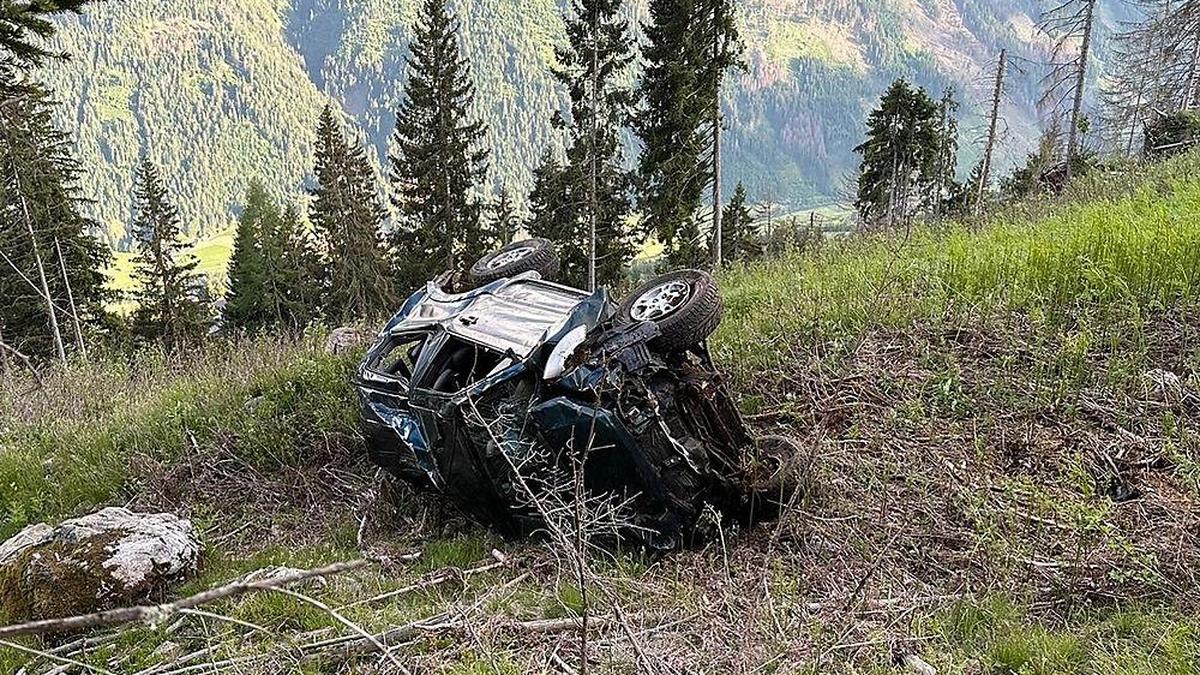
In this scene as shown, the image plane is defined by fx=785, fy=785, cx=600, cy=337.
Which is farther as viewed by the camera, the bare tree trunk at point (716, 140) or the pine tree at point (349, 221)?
the pine tree at point (349, 221)

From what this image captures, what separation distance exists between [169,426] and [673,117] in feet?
59.4

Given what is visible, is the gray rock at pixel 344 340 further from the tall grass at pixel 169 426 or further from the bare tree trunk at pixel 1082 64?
the bare tree trunk at pixel 1082 64

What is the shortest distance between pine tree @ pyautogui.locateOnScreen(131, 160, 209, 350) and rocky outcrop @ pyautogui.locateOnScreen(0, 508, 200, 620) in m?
26.7

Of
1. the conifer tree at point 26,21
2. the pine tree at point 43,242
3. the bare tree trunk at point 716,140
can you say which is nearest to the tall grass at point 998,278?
the conifer tree at point 26,21

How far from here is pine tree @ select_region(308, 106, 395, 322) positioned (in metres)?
30.9

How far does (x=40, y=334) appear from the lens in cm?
2700

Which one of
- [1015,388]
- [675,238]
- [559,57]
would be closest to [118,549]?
[1015,388]

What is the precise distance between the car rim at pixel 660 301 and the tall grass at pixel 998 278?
65.4 inches

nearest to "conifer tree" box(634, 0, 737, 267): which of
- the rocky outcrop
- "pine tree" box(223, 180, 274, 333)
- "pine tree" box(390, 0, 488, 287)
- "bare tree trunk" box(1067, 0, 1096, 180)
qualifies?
"pine tree" box(390, 0, 488, 287)

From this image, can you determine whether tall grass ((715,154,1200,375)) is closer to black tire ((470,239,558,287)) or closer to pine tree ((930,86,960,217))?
black tire ((470,239,558,287))

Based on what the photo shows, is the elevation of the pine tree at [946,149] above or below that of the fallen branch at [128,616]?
above

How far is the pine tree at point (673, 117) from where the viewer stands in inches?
877

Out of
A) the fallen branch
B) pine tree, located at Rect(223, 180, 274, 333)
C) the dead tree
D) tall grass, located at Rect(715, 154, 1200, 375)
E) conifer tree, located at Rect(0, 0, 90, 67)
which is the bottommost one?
pine tree, located at Rect(223, 180, 274, 333)

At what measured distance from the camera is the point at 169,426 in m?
7.83
